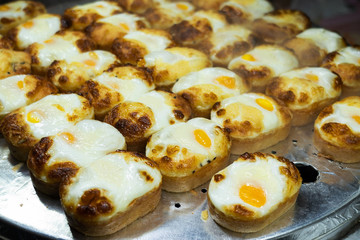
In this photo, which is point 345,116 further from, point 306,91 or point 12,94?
point 12,94

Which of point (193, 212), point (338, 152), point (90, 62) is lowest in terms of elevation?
point (193, 212)

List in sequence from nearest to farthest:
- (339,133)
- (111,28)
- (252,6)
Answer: (339,133)
(111,28)
(252,6)

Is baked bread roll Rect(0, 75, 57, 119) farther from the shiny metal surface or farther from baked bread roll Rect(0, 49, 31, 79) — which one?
the shiny metal surface

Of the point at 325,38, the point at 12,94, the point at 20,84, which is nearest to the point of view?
the point at 12,94

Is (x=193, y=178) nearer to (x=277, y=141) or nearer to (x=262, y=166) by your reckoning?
(x=262, y=166)

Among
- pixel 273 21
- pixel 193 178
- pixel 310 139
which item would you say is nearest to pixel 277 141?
pixel 310 139

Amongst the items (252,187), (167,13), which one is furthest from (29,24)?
(252,187)
